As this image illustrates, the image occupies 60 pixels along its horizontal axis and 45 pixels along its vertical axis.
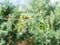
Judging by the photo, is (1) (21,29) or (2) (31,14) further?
(2) (31,14)

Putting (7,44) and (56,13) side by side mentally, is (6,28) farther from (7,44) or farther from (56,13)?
(56,13)

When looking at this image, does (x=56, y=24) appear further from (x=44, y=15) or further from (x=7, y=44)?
(x=7, y=44)

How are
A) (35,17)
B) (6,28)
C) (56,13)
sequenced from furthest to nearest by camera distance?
(56,13), (35,17), (6,28)

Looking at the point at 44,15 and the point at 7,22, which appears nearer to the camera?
the point at 7,22

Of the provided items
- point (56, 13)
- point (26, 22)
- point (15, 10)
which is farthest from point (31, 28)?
point (56, 13)

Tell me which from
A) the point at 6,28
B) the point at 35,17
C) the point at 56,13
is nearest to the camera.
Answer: the point at 6,28

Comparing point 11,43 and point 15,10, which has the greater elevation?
point 15,10

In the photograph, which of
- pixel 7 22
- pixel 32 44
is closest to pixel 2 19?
pixel 7 22

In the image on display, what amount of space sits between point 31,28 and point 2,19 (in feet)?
5.76

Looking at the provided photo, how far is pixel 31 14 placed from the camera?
15461mm

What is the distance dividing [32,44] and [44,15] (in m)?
2.01

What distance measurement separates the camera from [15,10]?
48.5 ft

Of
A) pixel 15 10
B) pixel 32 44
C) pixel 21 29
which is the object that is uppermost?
pixel 15 10

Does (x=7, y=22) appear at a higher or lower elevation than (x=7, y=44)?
higher
